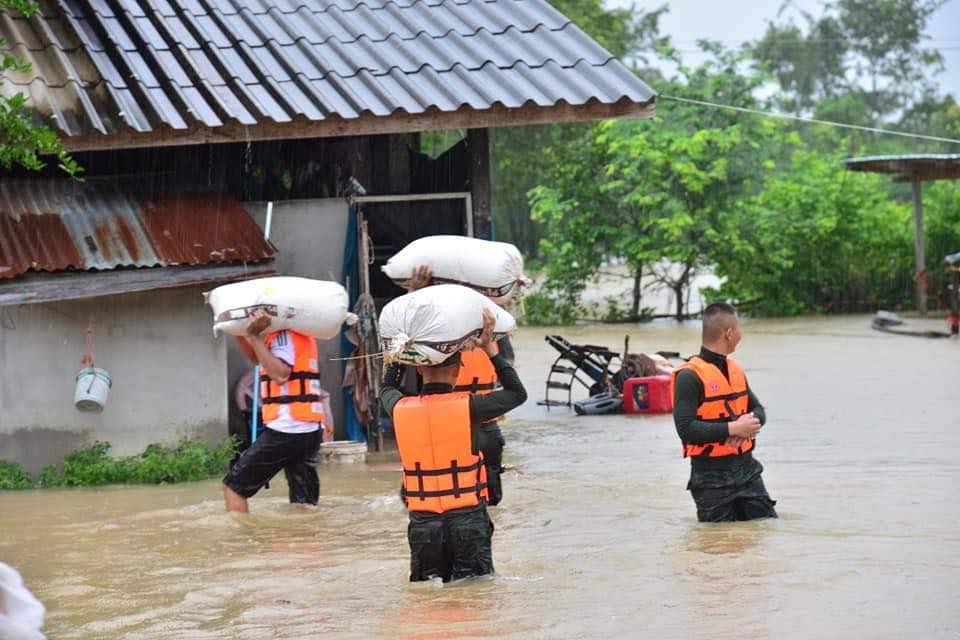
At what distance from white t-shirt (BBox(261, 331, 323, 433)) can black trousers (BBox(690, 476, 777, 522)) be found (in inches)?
98.4

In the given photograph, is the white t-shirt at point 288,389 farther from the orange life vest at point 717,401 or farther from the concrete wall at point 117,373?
the concrete wall at point 117,373

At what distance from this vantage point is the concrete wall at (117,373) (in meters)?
11.9

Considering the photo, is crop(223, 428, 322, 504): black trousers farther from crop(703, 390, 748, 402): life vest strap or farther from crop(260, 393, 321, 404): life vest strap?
crop(703, 390, 748, 402): life vest strap

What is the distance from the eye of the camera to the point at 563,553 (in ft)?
28.1

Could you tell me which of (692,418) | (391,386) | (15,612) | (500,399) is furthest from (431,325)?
(15,612)

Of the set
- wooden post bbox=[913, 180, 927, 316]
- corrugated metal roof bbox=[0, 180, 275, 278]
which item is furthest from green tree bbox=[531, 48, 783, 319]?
corrugated metal roof bbox=[0, 180, 275, 278]

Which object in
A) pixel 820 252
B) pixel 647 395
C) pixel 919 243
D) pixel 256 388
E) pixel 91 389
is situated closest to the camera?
pixel 91 389

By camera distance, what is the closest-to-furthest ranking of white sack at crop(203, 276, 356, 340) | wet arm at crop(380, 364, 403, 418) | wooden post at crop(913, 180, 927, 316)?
wet arm at crop(380, 364, 403, 418) < white sack at crop(203, 276, 356, 340) < wooden post at crop(913, 180, 927, 316)

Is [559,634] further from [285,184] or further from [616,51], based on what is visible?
[616,51]

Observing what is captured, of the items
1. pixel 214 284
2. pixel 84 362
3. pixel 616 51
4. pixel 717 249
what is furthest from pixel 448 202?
pixel 616 51

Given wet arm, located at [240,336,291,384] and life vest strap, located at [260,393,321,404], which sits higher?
wet arm, located at [240,336,291,384]

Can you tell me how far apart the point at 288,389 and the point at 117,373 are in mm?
3339

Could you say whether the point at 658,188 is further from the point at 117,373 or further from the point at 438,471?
the point at 438,471

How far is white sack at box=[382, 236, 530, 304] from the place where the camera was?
8.67 meters
